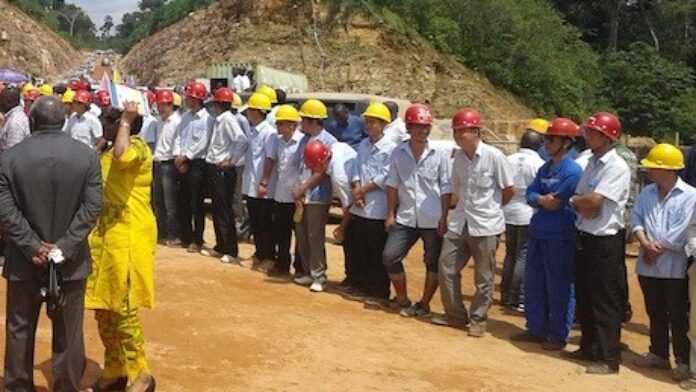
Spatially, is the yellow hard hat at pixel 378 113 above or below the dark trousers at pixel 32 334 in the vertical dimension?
above

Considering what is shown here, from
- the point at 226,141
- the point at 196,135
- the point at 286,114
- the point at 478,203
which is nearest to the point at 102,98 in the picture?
the point at 196,135

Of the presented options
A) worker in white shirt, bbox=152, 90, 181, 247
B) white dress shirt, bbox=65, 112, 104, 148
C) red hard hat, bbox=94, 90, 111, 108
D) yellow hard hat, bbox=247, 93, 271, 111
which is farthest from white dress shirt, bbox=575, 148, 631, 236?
red hard hat, bbox=94, 90, 111, 108

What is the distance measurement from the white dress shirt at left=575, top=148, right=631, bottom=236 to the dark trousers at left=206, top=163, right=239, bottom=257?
4.31 metres

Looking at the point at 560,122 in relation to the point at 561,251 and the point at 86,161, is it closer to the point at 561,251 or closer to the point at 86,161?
the point at 561,251

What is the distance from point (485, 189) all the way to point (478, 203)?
A: 0.43 feet

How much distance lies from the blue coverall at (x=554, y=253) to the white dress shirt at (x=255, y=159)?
3.21 m

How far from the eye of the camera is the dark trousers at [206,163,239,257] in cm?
943

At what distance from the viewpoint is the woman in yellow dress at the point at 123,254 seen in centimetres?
496

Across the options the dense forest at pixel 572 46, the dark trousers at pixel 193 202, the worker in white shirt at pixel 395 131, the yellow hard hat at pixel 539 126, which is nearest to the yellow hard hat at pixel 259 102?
the dark trousers at pixel 193 202

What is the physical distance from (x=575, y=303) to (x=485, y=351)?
3.46 feet

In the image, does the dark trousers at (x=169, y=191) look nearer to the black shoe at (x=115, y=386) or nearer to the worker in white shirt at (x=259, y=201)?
the worker in white shirt at (x=259, y=201)

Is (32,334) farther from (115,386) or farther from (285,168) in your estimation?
(285,168)

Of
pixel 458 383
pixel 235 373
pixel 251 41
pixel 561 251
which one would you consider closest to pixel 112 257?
pixel 235 373

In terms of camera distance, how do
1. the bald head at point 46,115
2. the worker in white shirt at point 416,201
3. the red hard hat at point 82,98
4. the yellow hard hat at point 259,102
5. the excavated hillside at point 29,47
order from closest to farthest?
1. the bald head at point 46,115
2. the worker in white shirt at point 416,201
3. the yellow hard hat at point 259,102
4. the red hard hat at point 82,98
5. the excavated hillside at point 29,47
